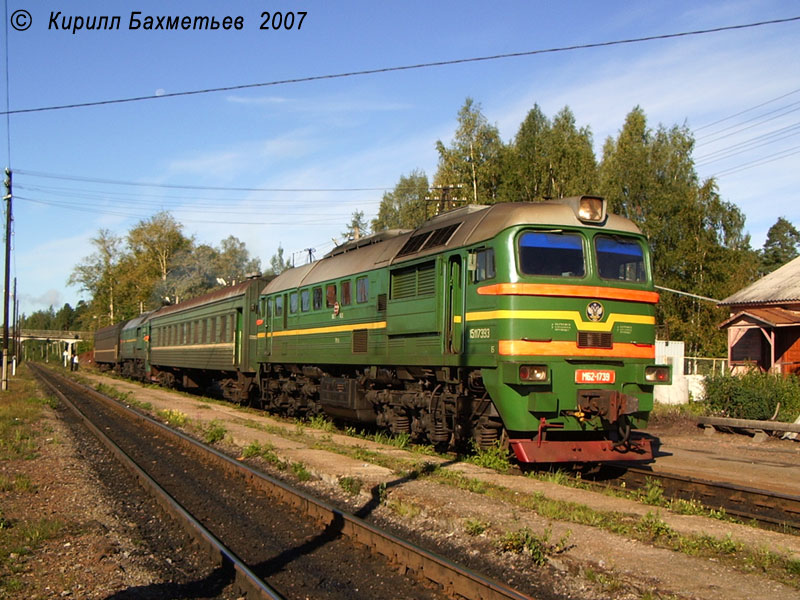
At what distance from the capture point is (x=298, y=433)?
15.4 m

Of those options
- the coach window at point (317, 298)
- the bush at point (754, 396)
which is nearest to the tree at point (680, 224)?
the bush at point (754, 396)

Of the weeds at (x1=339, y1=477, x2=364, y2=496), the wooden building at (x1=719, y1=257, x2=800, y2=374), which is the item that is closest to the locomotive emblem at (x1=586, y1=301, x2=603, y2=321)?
the weeds at (x1=339, y1=477, x2=364, y2=496)

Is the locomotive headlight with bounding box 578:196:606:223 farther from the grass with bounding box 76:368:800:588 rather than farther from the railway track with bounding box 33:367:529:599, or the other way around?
the railway track with bounding box 33:367:529:599

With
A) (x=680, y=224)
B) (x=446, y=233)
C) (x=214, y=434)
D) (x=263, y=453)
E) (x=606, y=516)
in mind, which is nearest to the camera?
(x=606, y=516)

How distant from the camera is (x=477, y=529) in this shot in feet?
23.3

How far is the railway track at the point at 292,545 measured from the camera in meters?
5.84

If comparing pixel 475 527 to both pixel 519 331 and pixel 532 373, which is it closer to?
pixel 532 373

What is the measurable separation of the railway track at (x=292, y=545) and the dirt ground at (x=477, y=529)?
0.66 meters

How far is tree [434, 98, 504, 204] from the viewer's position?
4622cm

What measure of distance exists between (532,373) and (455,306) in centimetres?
184

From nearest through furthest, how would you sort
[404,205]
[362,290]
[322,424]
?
[362,290], [322,424], [404,205]

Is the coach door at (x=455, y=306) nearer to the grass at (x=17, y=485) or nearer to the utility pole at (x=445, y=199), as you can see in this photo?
the grass at (x=17, y=485)

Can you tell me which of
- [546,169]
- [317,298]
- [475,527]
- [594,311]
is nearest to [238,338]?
[317,298]

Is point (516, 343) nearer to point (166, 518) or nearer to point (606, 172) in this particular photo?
point (166, 518)
